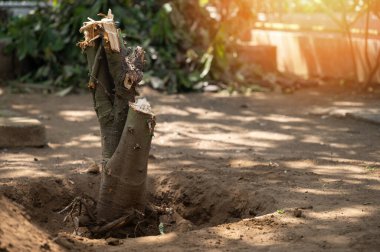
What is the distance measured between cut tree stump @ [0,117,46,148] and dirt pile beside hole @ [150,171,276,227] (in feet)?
6.64

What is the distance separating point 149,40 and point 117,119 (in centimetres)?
721

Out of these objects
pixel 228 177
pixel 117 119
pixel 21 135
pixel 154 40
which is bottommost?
pixel 228 177

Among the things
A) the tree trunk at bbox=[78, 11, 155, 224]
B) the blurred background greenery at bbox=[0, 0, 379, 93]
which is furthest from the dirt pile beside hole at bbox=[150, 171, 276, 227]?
the blurred background greenery at bbox=[0, 0, 379, 93]

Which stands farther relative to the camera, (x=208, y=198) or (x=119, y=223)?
(x=208, y=198)

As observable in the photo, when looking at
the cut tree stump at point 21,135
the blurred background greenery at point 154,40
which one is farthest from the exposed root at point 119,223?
the blurred background greenery at point 154,40

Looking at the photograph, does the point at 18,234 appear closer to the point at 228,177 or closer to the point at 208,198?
the point at 208,198

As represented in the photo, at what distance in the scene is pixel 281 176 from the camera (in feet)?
20.3

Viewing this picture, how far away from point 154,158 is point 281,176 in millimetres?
1394

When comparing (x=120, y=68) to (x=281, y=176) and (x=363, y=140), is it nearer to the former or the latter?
(x=281, y=176)

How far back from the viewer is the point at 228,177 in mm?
6184

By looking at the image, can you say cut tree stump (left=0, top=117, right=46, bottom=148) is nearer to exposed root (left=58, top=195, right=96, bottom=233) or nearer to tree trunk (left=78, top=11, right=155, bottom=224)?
exposed root (left=58, top=195, right=96, bottom=233)

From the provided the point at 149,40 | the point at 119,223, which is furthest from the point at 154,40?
the point at 119,223

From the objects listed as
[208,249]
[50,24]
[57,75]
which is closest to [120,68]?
[208,249]

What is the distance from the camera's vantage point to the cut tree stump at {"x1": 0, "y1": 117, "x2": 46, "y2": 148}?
303 inches
